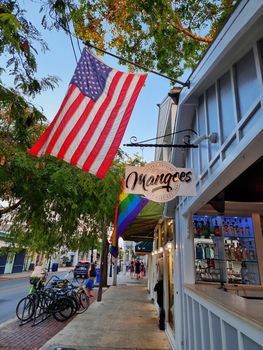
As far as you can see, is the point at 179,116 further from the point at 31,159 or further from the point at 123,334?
the point at 123,334

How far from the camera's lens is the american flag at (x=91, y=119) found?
12.0 ft

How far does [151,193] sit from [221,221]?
10.2ft

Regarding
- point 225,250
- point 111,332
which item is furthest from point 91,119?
point 111,332

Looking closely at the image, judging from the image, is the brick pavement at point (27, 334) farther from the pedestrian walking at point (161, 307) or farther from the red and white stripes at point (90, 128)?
the red and white stripes at point (90, 128)

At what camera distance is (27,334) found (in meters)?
7.02

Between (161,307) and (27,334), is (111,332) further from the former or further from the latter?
(27,334)

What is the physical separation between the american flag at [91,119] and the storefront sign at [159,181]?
53 centimetres

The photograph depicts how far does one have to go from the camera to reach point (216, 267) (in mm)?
5730

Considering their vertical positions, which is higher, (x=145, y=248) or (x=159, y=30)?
(x=159, y=30)

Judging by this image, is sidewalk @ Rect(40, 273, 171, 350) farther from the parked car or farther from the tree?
the parked car

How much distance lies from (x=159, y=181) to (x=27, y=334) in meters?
6.25

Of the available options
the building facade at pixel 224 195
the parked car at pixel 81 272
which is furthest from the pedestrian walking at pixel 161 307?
the parked car at pixel 81 272

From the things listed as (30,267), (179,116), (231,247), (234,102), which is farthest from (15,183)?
(30,267)

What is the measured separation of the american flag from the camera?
366cm
